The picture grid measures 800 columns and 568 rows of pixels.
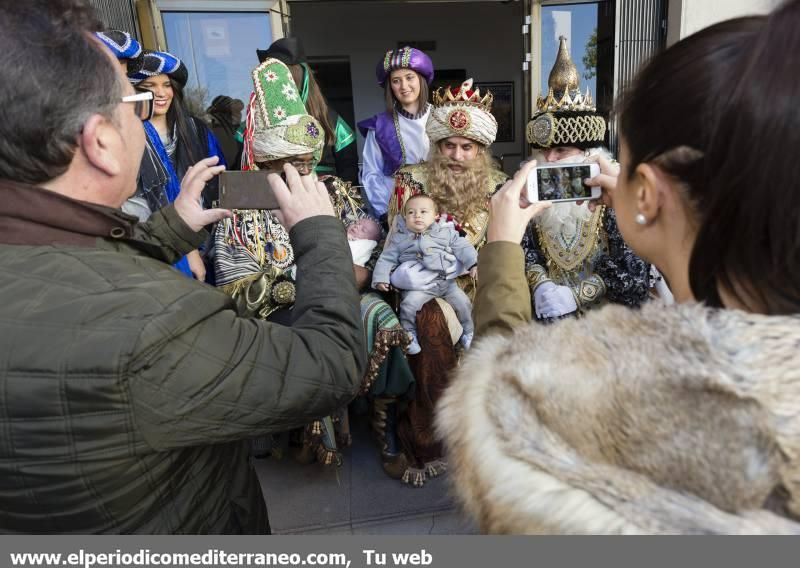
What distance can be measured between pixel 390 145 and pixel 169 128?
1.51 meters

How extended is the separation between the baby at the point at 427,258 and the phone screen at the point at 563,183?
1.20 meters

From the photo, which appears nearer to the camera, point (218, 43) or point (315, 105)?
point (315, 105)

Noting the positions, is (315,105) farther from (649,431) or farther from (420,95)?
(649,431)

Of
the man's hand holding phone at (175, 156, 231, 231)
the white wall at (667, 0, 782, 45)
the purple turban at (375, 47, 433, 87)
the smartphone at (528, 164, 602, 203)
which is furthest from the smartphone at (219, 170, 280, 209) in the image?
the white wall at (667, 0, 782, 45)

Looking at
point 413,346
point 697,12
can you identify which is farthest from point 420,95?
point 697,12

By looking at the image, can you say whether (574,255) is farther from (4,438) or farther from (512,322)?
(4,438)

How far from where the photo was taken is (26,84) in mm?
836

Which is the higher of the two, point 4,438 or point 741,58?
point 741,58

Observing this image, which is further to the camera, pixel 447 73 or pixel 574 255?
pixel 447 73

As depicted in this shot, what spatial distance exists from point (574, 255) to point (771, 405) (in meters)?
2.25

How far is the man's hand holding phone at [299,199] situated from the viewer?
1.21 meters

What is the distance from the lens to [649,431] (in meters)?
0.62

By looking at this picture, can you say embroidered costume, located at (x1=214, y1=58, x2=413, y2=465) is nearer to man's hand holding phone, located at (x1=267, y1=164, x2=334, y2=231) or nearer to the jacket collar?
man's hand holding phone, located at (x1=267, y1=164, x2=334, y2=231)

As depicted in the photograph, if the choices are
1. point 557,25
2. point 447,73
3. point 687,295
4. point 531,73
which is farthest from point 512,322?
point 447,73
